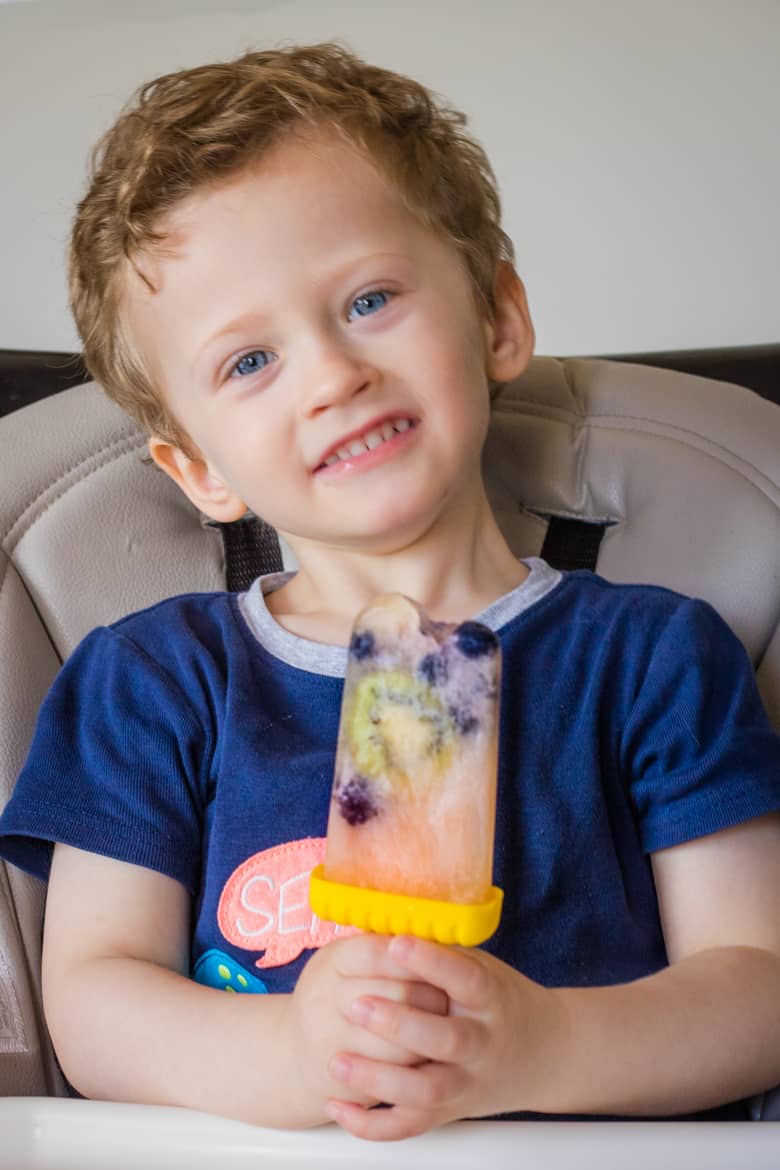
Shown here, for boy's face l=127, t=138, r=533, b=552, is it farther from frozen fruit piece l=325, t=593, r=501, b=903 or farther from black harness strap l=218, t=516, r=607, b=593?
frozen fruit piece l=325, t=593, r=501, b=903

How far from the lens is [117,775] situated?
3.74 ft

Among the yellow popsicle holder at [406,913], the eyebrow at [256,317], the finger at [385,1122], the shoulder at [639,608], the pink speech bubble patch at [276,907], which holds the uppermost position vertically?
the eyebrow at [256,317]

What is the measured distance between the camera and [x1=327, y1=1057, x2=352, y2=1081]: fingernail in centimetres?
82

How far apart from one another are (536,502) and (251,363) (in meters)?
0.38

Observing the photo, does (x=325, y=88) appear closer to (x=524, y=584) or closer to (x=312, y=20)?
(x=524, y=584)

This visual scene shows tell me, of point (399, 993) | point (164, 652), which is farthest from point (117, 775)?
point (399, 993)

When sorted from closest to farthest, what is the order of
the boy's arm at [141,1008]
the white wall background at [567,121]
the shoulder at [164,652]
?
the boy's arm at [141,1008] < the shoulder at [164,652] < the white wall background at [567,121]

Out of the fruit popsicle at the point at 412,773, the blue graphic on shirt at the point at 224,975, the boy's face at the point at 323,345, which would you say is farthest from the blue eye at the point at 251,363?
the blue graphic on shirt at the point at 224,975

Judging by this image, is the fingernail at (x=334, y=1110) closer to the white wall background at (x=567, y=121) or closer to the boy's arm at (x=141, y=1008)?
the boy's arm at (x=141, y=1008)

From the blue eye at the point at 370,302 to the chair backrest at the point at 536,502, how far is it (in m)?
0.31

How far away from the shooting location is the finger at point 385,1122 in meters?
0.81

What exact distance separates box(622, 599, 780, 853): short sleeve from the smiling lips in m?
0.29

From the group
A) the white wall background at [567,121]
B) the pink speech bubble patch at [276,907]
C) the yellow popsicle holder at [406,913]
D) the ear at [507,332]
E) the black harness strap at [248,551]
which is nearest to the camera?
the yellow popsicle holder at [406,913]

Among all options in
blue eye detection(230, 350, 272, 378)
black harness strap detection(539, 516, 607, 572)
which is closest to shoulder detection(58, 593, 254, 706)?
blue eye detection(230, 350, 272, 378)
